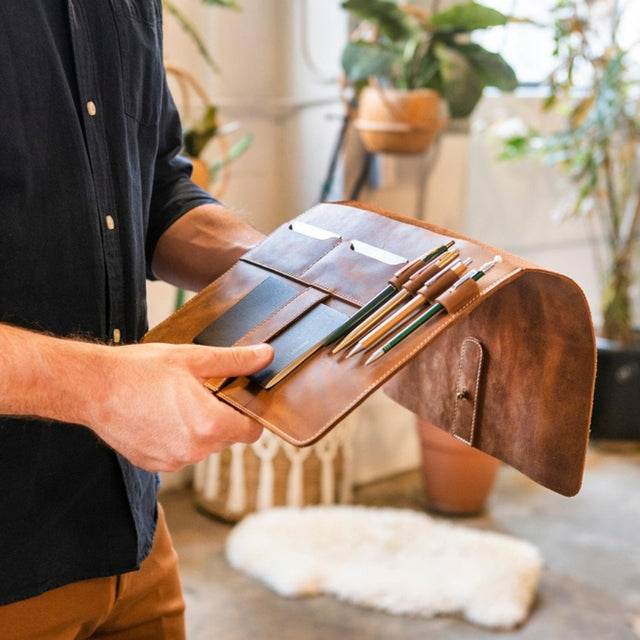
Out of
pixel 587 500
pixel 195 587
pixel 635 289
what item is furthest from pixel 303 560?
pixel 635 289

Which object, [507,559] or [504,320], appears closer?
[504,320]

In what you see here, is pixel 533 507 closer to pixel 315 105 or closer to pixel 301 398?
pixel 315 105

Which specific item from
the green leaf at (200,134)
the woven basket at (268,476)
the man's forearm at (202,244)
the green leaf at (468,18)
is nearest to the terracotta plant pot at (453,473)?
the woven basket at (268,476)

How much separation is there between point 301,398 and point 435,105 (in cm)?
199

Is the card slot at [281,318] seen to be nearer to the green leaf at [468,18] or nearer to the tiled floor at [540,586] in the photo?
the tiled floor at [540,586]

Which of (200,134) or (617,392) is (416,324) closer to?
(200,134)

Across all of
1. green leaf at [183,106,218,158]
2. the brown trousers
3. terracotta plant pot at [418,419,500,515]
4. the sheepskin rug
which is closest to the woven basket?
the sheepskin rug

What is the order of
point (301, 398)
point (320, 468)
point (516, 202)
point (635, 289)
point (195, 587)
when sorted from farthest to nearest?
1. point (635, 289)
2. point (516, 202)
3. point (320, 468)
4. point (195, 587)
5. point (301, 398)

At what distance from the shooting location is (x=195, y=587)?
249 centimetres

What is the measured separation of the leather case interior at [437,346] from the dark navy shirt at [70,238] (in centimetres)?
11

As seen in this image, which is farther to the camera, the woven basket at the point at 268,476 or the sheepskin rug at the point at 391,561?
the woven basket at the point at 268,476

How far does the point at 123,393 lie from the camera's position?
810 millimetres

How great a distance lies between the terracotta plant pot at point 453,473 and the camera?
2893mm

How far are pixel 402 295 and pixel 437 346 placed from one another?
163mm
